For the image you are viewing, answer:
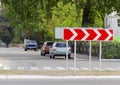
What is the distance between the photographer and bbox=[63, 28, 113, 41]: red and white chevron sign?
23.2 meters

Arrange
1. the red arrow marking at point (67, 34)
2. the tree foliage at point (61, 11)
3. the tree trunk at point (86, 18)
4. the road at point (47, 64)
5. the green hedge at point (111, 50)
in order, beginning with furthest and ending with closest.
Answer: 1. the tree trunk at point (86, 18)
2. the tree foliage at point (61, 11)
3. the green hedge at point (111, 50)
4. the road at point (47, 64)
5. the red arrow marking at point (67, 34)

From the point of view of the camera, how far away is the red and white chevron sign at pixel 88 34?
23.2m

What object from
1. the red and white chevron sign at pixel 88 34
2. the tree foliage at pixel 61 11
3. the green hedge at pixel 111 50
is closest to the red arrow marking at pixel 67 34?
the red and white chevron sign at pixel 88 34

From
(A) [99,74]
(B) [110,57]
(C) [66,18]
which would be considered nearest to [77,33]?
(A) [99,74]

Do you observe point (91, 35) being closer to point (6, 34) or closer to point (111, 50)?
point (111, 50)

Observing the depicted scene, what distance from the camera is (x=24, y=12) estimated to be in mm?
50688

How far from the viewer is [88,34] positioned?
23.3m

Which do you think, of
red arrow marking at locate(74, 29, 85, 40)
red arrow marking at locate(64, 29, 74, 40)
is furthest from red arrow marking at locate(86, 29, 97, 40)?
red arrow marking at locate(64, 29, 74, 40)

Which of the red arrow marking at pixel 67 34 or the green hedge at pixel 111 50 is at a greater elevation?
the red arrow marking at pixel 67 34

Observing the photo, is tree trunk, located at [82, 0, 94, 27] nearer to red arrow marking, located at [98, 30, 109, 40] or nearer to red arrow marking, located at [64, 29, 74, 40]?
red arrow marking, located at [98, 30, 109, 40]

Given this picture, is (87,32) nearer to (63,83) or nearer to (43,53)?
(63,83)

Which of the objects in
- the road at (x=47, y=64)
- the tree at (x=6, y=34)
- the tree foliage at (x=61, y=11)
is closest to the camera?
the road at (x=47, y=64)

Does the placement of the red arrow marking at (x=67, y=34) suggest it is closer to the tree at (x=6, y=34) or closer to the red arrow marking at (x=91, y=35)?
the red arrow marking at (x=91, y=35)

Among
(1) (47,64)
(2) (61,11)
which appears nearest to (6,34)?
(2) (61,11)
